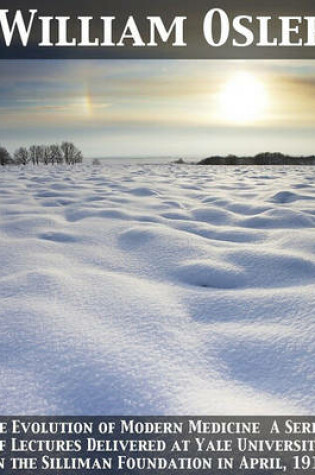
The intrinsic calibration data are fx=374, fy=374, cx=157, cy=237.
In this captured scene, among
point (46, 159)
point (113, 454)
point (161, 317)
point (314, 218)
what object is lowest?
point (113, 454)

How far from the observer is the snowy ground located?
3.26ft

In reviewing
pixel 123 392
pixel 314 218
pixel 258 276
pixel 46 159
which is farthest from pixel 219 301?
pixel 46 159

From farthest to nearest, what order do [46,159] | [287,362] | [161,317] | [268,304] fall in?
[46,159] < [268,304] < [161,317] < [287,362]

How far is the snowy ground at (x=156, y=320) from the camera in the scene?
3.26 feet

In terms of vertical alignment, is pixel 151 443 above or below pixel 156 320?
below

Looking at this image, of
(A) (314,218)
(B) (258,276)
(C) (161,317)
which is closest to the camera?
(C) (161,317)

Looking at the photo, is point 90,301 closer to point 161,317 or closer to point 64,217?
point 161,317

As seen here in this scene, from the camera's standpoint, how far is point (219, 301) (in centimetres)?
149

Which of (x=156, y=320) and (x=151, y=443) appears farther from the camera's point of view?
(x=156, y=320)

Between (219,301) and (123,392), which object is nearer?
(123,392)

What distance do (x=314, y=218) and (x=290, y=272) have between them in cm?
135

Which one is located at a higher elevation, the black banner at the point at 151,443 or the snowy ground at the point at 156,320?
the snowy ground at the point at 156,320

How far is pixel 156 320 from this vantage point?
1.33 meters

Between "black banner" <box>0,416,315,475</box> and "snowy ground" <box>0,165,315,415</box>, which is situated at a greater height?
"snowy ground" <box>0,165,315,415</box>
